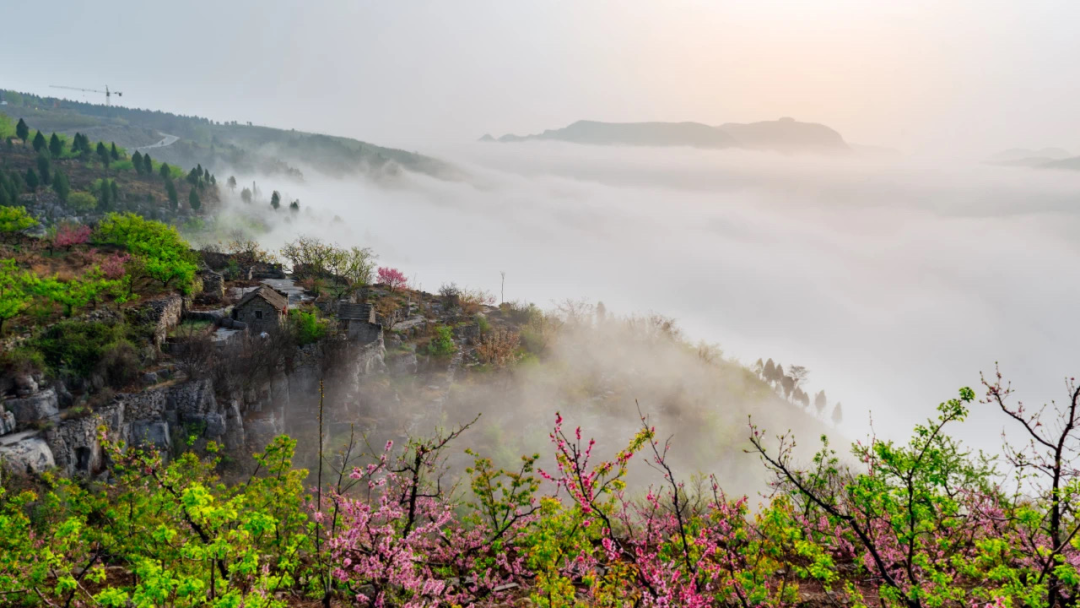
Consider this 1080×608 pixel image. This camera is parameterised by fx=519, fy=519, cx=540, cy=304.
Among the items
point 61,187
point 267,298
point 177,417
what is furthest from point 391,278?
point 61,187

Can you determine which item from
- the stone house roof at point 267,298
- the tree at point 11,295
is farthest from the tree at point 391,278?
the tree at point 11,295

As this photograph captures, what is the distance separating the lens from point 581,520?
9500mm

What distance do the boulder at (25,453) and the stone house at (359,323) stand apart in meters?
18.1

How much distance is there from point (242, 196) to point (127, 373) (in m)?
176

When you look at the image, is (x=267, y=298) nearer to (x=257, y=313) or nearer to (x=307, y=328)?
(x=257, y=313)

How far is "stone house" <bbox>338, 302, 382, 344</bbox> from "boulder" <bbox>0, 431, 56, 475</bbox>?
18086mm

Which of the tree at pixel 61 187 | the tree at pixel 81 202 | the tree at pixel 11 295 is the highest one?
the tree at pixel 61 187

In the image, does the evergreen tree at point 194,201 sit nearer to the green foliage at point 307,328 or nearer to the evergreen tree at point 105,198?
the evergreen tree at point 105,198

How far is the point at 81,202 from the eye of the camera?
11006cm

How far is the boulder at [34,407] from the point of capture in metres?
23.4

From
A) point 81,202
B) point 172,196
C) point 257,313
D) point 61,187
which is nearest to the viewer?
point 257,313

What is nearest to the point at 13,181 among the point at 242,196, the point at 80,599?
the point at 242,196

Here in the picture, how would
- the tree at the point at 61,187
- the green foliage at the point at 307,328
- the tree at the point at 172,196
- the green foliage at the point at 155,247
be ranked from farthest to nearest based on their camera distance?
the tree at the point at 172,196 < the tree at the point at 61,187 < the green foliage at the point at 307,328 < the green foliage at the point at 155,247

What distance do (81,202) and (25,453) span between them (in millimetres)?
119343
